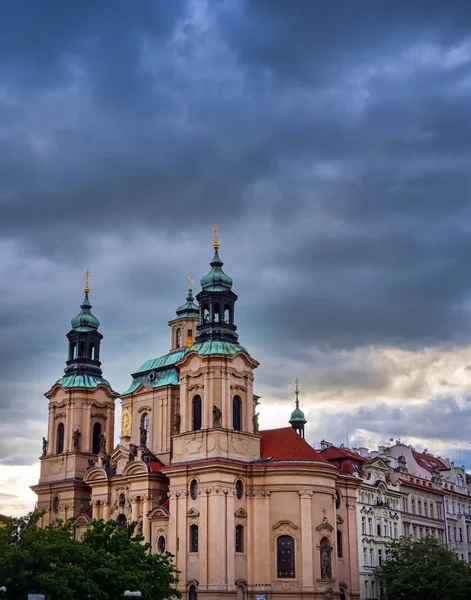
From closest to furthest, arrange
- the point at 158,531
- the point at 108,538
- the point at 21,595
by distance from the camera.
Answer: the point at 21,595
the point at 108,538
the point at 158,531

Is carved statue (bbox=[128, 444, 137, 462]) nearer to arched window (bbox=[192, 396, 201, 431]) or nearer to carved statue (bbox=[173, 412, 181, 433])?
carved statue (bbox=[173, 412, 181, 433])

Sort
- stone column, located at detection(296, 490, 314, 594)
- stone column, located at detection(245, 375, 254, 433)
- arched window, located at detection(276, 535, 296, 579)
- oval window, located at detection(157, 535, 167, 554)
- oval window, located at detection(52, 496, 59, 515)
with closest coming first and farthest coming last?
stone column, located at detection(296, 490, 314, 594), arched window, located at detection(276, 535, 296, 579), oval window, located at detection(157, 535, 167, 554), stone column, located at detection(245, 375, 254, 433), oval window, located at detection(52, 496, 59, 515)

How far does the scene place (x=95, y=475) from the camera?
243 feet

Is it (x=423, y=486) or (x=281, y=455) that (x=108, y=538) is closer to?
(x=281, y=455)

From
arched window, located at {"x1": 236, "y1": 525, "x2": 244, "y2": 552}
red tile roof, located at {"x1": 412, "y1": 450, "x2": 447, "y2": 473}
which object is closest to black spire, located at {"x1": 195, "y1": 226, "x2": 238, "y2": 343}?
arched window, located at {"x1": 236, "y1": 525, "x2": 244, "y2": 552}

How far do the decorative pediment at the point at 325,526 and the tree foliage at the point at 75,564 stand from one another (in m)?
15.2

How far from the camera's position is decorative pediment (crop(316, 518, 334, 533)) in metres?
65.9

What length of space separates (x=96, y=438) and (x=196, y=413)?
14.6 metres

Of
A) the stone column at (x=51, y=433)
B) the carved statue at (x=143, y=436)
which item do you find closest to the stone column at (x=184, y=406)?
the carved statue at (x=143, y=436)

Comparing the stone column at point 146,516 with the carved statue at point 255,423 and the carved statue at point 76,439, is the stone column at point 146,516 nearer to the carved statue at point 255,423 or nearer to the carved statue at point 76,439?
the carved statue at point 255,423

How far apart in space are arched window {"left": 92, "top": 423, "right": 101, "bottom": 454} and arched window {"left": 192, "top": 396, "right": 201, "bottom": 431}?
1429cm

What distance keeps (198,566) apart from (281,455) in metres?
9.98

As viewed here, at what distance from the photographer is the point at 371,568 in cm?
7406

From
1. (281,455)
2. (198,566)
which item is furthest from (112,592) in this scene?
(281,455)
